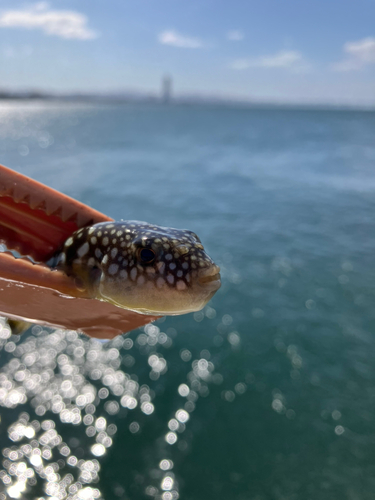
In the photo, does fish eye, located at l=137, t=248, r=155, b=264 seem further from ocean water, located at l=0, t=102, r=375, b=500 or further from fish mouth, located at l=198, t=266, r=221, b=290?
ocean water, located at l=0, t=102, r=375, b=500

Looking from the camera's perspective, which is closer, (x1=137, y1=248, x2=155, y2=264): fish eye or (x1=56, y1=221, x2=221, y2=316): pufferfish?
(x1=56, y1=221, x2=221, y2=316): pufferfish

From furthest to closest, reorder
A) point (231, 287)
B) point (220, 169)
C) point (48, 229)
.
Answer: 1. point (220, 169)
2. point (231, 287)
3. point (48, 229)

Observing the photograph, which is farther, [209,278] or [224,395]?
[224,395]

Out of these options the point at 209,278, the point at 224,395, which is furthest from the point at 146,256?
the point at 224,395

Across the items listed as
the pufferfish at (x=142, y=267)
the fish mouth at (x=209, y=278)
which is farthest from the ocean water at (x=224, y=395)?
the fish mouth at (x=209, y=278)

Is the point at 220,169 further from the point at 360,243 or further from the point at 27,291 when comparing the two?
the point at 27,291

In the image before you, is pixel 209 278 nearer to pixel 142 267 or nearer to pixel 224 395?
pixel 142 267

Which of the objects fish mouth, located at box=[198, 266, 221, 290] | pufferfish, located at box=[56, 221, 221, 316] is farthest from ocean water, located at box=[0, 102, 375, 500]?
fish mouth, located at box=[198, 266, 221, 290]

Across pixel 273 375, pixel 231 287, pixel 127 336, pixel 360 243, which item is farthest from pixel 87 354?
pixel 360 243
